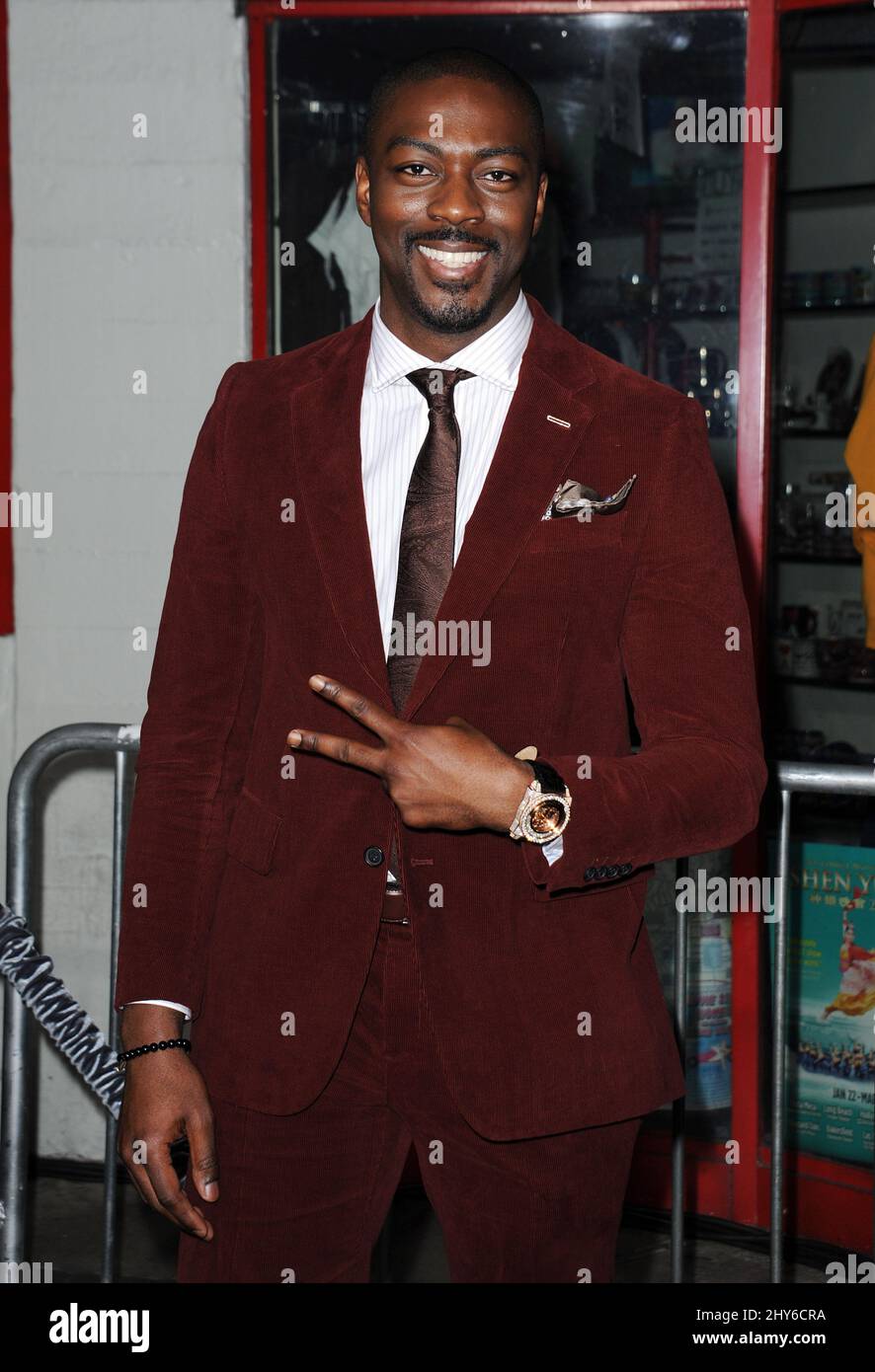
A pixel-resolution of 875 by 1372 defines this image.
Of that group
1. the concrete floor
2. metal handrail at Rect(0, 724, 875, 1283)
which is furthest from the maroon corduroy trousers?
the concrete floor

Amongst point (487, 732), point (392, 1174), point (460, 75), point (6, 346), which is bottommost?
point (392, 1174)

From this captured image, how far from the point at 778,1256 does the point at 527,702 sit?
5.23ft

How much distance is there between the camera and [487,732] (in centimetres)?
188

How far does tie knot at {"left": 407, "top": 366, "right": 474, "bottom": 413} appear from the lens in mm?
1991

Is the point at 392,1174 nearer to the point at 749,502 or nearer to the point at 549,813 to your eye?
the point at 549,813

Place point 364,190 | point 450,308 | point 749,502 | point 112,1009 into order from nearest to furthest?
point 450,308 < point 364,190 < point 112,1009 < point 749,502

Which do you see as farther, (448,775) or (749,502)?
(749,502)

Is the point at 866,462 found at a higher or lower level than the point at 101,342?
lower

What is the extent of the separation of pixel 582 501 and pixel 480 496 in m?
0.13

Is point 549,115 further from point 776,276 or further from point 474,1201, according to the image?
point 474,1201

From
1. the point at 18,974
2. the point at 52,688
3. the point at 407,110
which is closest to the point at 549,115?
the point at 52,688

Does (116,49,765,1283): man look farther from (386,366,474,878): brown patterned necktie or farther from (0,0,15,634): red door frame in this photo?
(0,0,15,634): red door frame

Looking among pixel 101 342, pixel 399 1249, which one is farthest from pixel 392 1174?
pixel 101 342

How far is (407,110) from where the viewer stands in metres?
1.93
